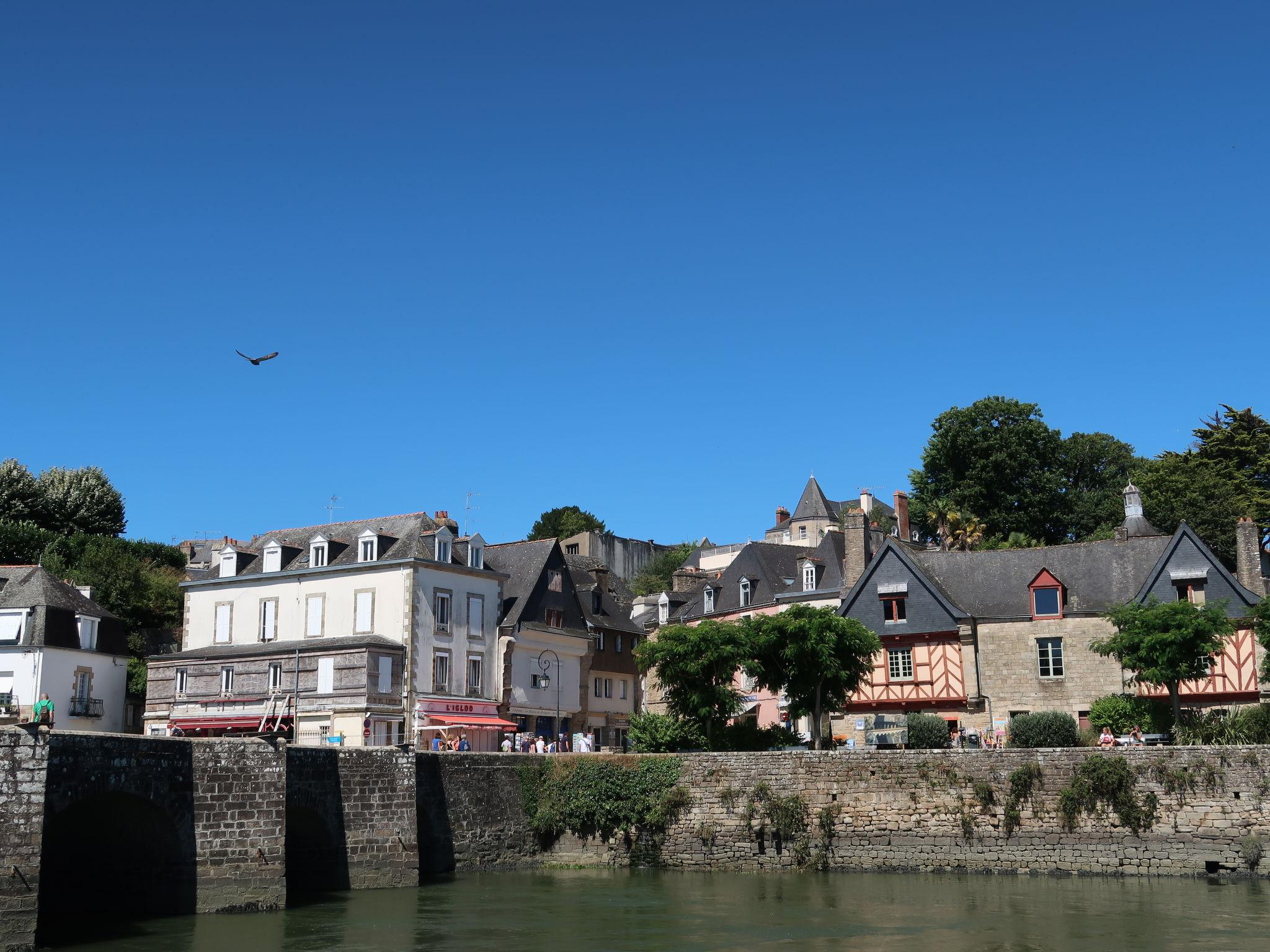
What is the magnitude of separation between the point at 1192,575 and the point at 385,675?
2451 cm

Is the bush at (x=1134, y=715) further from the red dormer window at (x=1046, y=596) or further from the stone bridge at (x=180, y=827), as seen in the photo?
the stone bridge at (x=180, y=827)

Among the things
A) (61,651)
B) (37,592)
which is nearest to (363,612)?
(61,651)

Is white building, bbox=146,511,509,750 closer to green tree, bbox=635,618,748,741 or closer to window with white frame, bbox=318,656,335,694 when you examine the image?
window with white frame, bbox=318,656,335,694

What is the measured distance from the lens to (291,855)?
27.5 meters

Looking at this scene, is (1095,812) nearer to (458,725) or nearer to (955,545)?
(458,725)

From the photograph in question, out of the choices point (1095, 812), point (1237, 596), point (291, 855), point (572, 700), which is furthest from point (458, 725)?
point (1237, 596)

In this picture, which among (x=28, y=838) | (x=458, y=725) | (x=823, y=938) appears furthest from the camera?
(x=458, y=725)

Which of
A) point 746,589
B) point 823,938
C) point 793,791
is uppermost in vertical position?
point 746,589

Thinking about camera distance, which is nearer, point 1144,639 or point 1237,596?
point 1144,639

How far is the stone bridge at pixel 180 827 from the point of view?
20516 millimetres

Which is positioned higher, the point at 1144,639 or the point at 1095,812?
the point at 1144,639

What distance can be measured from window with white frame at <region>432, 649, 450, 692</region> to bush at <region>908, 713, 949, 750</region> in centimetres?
1529

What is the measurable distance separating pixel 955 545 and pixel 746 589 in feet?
36.4

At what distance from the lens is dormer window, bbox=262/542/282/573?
43.8 metres
